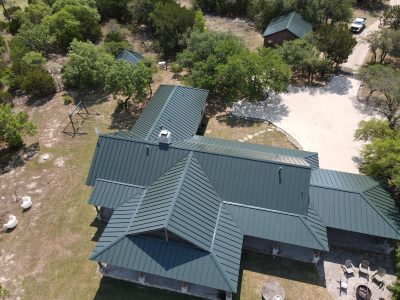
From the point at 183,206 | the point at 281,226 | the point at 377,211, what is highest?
the point at 183,206

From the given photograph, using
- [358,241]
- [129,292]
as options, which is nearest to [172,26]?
[358,241]

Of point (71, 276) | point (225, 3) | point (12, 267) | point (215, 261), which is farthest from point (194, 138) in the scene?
point (225, 3)

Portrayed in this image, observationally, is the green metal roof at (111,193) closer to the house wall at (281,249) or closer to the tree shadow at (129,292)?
the tree shadow at (129,292)

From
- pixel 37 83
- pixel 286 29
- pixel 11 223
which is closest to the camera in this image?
pixel 11 223

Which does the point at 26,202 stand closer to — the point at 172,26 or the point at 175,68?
the point at 175,68

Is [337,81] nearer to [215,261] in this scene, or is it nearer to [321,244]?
[321,244]

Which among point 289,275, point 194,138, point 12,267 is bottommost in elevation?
point 12,267
